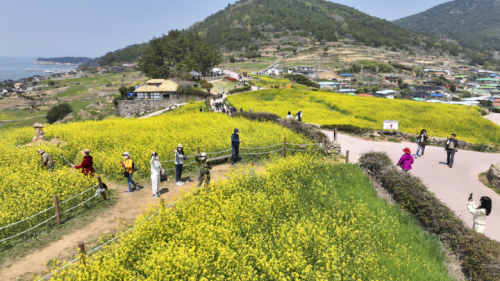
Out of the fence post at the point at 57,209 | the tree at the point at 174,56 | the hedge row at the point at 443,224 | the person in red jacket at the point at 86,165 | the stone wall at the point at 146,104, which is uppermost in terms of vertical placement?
the tree at the point at 174,56

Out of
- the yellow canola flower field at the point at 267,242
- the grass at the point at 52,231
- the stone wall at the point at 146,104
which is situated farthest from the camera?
the stone wall at the point at 146,104

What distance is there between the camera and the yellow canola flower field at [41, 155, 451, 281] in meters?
6.02

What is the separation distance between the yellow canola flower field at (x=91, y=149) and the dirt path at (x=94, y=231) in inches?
51.9

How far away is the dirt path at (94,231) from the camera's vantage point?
6.72 metres

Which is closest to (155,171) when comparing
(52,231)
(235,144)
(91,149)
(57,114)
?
(52,231)

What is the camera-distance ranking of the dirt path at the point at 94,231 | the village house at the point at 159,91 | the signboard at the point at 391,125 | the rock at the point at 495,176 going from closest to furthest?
the dirt path at the point at 94,231
the rock at the point at 495,176
the signboard at the point at 391,125
the village house at the point at 159,91

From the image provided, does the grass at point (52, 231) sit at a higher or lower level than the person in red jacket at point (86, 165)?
lower

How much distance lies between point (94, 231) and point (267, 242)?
5.59 m

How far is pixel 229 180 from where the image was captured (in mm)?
10914

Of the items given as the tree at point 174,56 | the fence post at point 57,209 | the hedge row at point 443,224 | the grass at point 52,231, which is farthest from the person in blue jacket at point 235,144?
the tree at point 174,56

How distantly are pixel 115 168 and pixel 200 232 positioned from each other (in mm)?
7596

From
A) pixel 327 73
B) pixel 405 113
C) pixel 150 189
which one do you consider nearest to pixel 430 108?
pixel 405 113

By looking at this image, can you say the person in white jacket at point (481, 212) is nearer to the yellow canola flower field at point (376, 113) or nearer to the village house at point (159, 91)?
the yellow canola flower field at point (376, 113)

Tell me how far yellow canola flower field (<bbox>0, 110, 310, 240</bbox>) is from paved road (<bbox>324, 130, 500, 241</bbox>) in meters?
6.08
